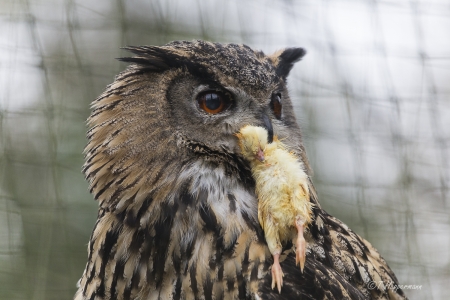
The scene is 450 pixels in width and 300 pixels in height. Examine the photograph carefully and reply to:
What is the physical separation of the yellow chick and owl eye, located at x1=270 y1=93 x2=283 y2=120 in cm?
15

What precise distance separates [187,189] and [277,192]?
0.29 meters

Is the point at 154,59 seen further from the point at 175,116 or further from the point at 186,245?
the point at 186,245

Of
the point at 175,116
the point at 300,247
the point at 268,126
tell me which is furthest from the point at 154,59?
the point at 300,247

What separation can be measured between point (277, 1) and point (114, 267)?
9.65 feet

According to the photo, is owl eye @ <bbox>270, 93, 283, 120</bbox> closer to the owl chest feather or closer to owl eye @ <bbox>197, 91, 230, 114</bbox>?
owl eye @ <bbox>197, 91, 230, 114</bbox>

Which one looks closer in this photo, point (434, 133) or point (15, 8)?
point (15, 8)

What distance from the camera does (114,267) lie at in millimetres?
1693

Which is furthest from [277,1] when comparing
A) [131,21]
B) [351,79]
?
[131,21]

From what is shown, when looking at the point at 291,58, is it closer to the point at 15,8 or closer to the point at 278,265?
the point at 278,265

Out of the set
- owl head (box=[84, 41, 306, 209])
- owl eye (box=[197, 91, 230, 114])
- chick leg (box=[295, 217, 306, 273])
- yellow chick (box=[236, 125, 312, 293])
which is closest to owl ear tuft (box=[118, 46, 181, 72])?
owl head (box=[84, 41, 306, 209])

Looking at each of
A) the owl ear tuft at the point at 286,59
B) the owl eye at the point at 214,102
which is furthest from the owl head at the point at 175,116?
the owl ear tuft at the point at 286,59

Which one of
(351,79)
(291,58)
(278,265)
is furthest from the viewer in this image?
(351,79)

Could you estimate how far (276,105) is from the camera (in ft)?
6.15

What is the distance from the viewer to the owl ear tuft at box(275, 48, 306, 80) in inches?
81.9
